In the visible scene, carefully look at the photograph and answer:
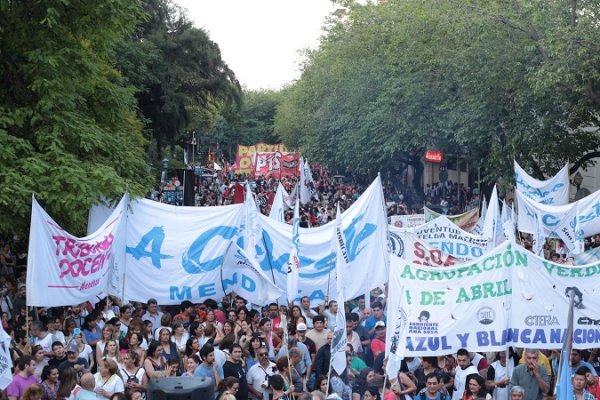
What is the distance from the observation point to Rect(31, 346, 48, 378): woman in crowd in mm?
10488

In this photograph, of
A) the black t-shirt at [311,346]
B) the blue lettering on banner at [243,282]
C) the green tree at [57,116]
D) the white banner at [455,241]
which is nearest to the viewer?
the black t-shirt at [311,346]

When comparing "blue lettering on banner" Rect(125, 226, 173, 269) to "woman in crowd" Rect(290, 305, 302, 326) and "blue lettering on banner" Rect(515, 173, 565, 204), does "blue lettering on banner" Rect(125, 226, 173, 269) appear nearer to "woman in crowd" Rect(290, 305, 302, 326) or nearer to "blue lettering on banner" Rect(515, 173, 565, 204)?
"woman in crowd" Rect(290, 305, 302, 326)

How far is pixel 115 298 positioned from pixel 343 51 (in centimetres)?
3177

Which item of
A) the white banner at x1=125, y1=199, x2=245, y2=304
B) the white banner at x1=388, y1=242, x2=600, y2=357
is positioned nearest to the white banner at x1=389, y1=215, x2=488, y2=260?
the white banner at x1=125, y1=199, x2=245, y2=304

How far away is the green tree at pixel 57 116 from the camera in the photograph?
568 inches

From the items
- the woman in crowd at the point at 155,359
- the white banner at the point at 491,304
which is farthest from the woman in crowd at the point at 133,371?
the white banner at the point at 491,304

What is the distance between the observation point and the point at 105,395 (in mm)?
9727

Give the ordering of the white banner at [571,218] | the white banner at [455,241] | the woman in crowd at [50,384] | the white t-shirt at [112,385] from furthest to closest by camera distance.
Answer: the white banner at [571,218]
the white banner at [455,241]
the white t-shirt at [112,385]
the woman in crowd at [50,384]

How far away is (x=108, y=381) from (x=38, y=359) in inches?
42.9

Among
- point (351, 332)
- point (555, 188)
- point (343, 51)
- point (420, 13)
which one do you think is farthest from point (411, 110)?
point (351, 332)

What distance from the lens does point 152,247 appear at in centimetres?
1434

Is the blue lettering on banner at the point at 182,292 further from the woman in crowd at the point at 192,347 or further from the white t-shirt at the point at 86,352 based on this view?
the white t-shirt at the point at 86,352

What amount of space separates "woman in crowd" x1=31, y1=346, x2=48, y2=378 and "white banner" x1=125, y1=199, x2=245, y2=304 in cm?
337

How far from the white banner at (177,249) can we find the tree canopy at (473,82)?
475 inches
